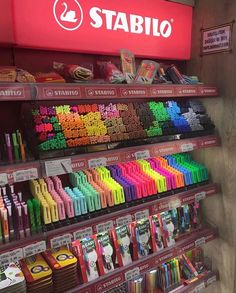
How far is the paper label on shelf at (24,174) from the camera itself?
4.66 feet

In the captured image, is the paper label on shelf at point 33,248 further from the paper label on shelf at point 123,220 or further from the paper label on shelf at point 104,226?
the paper label on shelf at point 123,220

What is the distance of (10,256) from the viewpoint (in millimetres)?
1452

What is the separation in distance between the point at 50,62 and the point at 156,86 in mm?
684

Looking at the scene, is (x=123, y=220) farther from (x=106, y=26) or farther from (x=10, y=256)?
(x=106, y=26)

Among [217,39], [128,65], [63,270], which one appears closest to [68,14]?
[128,65]

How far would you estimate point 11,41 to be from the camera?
1.58 m

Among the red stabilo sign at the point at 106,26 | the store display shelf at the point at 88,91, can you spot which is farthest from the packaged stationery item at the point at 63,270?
the red stabilo sign at the point at 106,26

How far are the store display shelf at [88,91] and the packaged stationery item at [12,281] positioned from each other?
92cm

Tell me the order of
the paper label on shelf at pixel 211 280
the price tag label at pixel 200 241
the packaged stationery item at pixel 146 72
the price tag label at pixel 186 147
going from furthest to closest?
1. the paper label on shelf at pixel 211 280
2. the price tag label at pixel 200 241
3. the price tag label at pixel 186 147
4. the packaged stationery item at pixel 146 72

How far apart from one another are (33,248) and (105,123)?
0.78 meters

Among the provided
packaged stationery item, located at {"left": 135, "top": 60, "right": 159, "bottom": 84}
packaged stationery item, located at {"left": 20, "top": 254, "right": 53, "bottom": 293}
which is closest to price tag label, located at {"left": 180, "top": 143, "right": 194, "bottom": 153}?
packaged stationery item, located at {"left": 135, "top": 60, "right": 159, "bottom": 84}

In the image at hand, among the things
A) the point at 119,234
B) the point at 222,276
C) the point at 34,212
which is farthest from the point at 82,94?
the point at 222,276

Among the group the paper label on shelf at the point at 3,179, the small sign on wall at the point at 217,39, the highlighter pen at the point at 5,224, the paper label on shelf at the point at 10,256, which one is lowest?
the paper label on shelf at the point at 10,256

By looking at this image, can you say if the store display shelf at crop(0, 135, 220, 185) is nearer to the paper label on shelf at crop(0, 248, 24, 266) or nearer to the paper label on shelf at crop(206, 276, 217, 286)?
the paper label on shelf at crop(0, 248, 24, 266)
